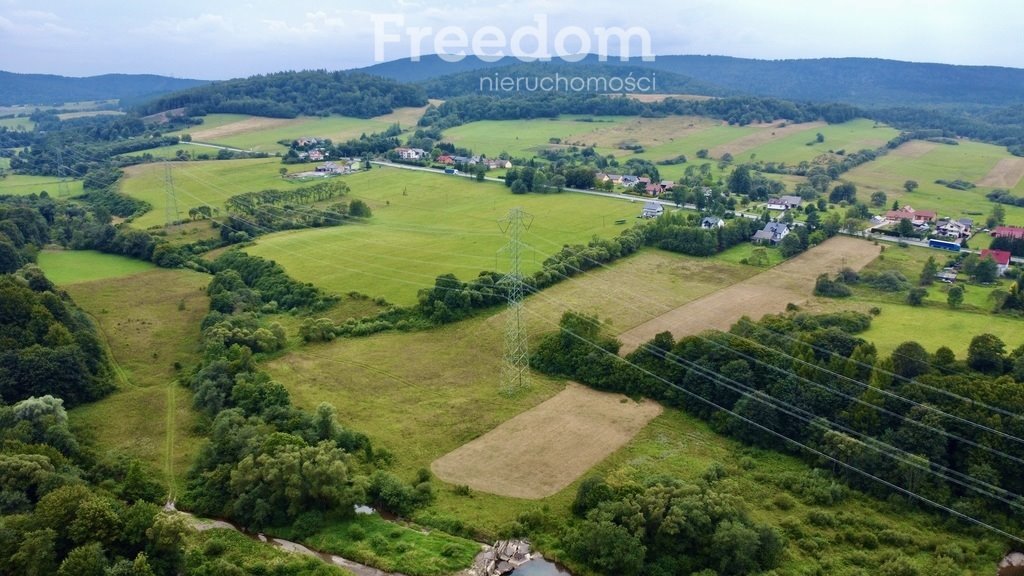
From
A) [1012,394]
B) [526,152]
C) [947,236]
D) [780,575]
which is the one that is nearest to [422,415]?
[780,575]

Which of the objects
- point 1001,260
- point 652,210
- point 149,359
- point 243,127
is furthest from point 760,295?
point 243,127

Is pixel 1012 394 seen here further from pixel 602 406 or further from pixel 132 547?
pixel 132 547

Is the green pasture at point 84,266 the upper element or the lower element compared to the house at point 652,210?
lower

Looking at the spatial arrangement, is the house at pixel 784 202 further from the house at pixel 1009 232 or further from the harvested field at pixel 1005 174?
the harvested field at pixel 1005 174

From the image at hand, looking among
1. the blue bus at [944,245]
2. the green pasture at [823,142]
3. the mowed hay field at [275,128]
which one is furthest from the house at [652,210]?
the mowed hay field at [275,128]

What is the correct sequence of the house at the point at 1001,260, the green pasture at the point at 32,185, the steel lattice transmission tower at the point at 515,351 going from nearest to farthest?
the steel lattice transmission tower at the point at 515,351
the house at the point at 1001,260
the green pasture at the point at 32,185
